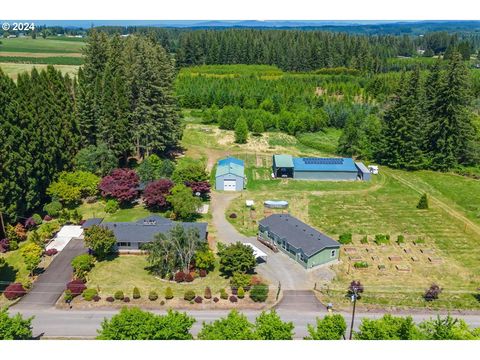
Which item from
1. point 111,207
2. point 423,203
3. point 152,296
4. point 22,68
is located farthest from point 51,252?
point 22,68

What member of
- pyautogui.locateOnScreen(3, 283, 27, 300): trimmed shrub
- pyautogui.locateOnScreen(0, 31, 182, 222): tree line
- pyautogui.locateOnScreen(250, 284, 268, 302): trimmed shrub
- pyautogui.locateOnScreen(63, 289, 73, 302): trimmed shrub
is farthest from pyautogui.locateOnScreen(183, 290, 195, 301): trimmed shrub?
pyautogui.locateOnScreen(0, 31, 182, 222): tree line

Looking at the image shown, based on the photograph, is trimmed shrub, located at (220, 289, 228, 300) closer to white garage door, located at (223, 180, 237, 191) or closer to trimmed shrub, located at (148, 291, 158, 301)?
trimmed shrub, located at (148, 291, 158, 301)

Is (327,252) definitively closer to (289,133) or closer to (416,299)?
(416,299)

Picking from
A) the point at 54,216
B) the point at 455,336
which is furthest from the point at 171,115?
the point at 455,336

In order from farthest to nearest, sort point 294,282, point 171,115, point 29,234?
point 171,115
point 29,234
point 294,282

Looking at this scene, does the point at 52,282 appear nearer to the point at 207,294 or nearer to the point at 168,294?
the point at 168,294

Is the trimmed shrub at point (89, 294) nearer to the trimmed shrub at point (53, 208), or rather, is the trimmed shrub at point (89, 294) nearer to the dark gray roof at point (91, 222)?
the dark gray roof at point (91, 222)
